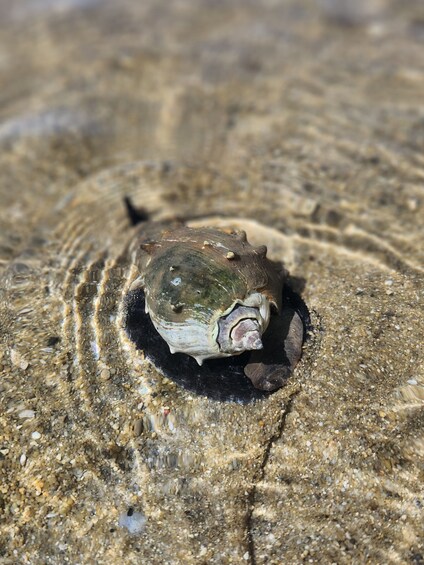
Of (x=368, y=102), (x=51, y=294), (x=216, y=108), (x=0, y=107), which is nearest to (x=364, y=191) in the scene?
(x=368, y=102)

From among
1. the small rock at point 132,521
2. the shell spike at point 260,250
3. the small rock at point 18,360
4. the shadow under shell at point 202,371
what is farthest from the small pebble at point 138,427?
the shell spike at point 260,250

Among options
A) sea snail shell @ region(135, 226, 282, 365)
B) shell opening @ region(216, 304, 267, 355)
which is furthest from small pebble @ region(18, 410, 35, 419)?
shell opening @ region(216, 304, 267, 355)

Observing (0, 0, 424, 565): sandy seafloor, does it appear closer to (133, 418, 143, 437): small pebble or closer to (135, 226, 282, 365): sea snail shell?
(133, 418, 143, 437): small pebble

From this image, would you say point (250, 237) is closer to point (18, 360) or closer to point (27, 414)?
point (18, 360)

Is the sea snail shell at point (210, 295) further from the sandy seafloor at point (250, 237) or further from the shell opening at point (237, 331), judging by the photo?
the sandy seafloor at point (250, 237)

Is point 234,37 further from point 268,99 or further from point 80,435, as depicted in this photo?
point 80,435
